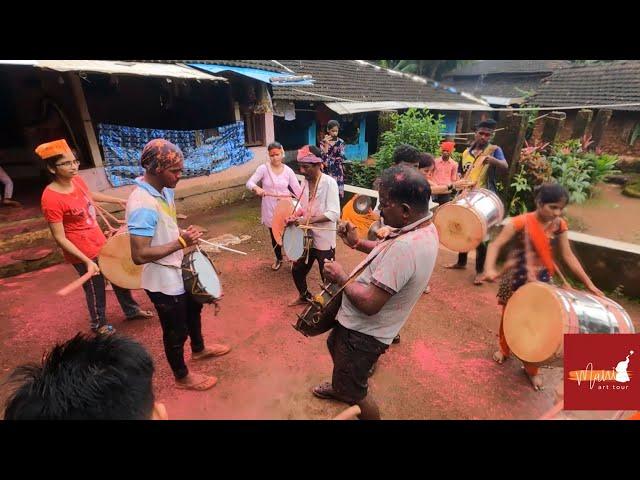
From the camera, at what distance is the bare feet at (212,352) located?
338 centimetres

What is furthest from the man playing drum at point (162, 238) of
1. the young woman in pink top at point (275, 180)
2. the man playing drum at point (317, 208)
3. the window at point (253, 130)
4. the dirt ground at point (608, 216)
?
the dirt ground at point (608, 216)

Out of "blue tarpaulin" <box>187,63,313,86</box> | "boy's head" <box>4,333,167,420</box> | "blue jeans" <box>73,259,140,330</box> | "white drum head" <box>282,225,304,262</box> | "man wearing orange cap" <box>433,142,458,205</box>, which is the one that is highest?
"blue tarpaulin" <box>187,63,313,86</box>

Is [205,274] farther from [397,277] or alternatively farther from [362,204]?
[362,204]

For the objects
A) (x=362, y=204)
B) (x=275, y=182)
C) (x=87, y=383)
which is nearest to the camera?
(x=87, y=383)

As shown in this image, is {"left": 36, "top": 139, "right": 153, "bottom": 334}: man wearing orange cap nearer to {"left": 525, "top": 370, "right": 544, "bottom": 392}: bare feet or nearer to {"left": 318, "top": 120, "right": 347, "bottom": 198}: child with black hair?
{"left": 318, "top": 120, "right": 347, "bottom": 198}: child with black hair

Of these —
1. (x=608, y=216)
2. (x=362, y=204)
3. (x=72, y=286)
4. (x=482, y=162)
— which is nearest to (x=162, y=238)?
(x=72, y=286)

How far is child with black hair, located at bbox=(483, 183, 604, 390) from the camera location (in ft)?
9.09

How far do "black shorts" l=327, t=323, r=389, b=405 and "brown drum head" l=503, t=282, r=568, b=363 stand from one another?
46.4 inches

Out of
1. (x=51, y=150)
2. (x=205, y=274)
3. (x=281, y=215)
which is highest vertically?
(x=51, y=150)

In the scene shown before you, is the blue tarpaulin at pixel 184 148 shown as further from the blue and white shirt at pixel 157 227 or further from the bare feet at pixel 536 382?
the bare feet at pixel 536 382

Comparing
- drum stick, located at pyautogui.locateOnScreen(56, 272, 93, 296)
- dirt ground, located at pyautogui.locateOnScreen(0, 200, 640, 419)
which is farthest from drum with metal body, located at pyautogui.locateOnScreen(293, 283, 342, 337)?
drum stick, located at pyautogui.locateOnScreen(56, 272, 93, 296)

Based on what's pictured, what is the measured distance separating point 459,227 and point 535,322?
4.93 feet

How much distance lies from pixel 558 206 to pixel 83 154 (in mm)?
7952

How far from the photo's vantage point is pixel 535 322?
255cm
